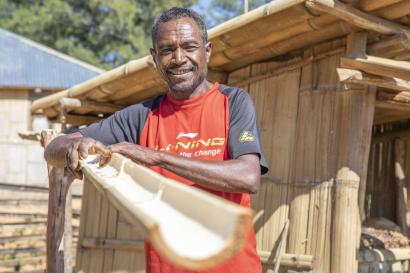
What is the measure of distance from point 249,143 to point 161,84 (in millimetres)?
3927

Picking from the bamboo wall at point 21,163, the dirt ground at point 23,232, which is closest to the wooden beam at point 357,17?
the dirt ground at point 23,232

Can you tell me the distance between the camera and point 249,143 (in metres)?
2.26

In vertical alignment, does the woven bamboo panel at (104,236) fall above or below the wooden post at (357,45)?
below

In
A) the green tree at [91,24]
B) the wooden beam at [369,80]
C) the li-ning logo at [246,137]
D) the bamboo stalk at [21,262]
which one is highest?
the green tree at [91,24]

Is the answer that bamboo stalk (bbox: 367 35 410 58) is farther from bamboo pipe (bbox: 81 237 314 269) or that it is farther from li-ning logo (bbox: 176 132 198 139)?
li-ning logo (bbox: 176 132 198 139)

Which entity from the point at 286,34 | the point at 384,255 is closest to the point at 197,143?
the point at 286,34

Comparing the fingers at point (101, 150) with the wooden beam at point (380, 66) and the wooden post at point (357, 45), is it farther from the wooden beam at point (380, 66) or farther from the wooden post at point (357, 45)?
the wooden post at point (357, 45)

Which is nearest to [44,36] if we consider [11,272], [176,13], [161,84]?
[11,272]

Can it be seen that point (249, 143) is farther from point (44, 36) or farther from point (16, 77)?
point (44, 36)

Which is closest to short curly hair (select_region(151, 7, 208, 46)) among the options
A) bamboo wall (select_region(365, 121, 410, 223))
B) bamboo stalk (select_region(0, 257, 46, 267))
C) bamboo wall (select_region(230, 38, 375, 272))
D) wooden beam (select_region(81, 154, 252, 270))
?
wooden beam (select_region(81, 154, 252, 270))

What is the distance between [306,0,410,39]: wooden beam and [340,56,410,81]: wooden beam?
0.70ft

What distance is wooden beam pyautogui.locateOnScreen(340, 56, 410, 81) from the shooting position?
4020 mm

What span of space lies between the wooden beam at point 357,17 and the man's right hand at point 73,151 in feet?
6.98

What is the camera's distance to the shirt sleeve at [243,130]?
2.26m
